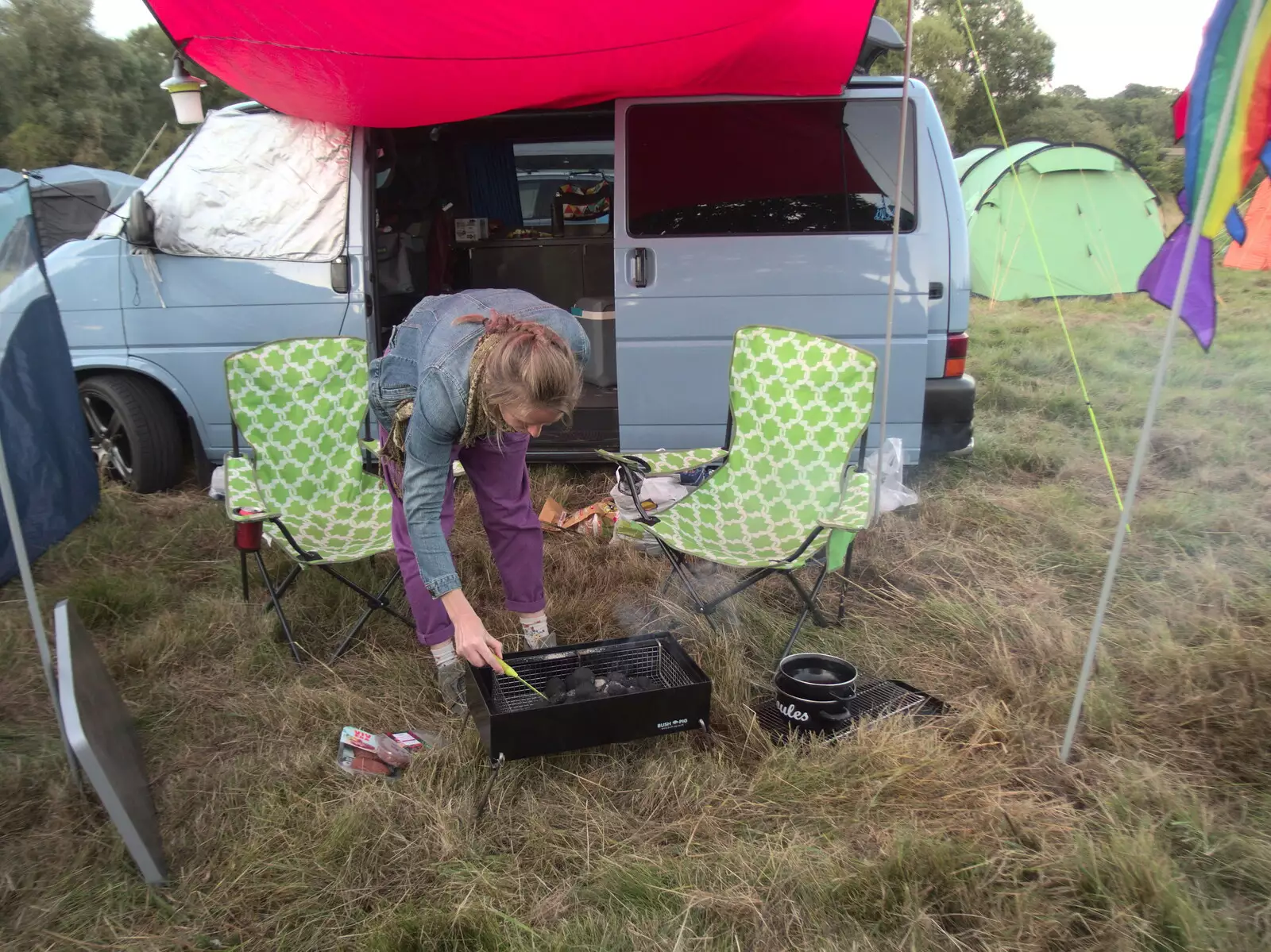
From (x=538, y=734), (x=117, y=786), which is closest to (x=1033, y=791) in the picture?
(x=538, y=734)

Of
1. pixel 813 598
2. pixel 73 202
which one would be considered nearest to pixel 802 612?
pixel 813 598

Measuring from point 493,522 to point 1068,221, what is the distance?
7.98 metres

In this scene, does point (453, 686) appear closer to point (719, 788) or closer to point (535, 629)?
point (535, 629)

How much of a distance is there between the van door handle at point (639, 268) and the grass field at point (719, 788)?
3.81 feet

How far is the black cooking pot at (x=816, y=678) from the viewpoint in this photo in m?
2.21

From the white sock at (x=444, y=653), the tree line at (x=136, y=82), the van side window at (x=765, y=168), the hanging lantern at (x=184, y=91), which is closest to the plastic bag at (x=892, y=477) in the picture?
the van side window at (x=765, y=168)

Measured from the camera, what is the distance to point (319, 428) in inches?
127

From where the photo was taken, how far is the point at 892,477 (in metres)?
3.53

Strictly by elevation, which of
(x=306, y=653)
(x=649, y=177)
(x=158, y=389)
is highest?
(x=649, y=177)

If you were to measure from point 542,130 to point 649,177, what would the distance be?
145 cm

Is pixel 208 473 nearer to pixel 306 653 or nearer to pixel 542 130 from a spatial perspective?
pixel 306 653

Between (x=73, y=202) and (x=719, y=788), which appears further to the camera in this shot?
(x=73, y=202)

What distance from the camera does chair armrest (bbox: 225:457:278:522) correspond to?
264cm

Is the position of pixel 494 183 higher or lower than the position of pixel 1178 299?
higher
